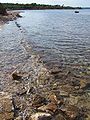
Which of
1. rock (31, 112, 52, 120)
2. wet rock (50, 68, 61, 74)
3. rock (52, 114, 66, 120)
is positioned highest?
rock (31, 112, 52, 120)

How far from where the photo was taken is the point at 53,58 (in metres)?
24.4

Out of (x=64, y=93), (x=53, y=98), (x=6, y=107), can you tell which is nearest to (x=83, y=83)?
(x=64, y=93)

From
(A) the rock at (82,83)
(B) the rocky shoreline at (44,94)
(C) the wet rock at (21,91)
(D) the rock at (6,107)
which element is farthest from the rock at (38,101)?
(A) the rock at (82,83)

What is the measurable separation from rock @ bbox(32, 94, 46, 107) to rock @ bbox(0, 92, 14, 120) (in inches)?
49.9

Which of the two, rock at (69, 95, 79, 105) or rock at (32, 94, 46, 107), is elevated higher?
rock at (32, 94, 46, 107)

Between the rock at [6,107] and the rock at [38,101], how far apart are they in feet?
4.16

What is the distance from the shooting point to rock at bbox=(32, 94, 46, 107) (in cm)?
1336

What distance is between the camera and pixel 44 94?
587 inches

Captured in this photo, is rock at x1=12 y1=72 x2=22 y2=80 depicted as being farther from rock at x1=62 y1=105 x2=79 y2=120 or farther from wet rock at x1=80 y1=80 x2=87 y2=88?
rock at x1=62 y1=105 x2=79 y2=120

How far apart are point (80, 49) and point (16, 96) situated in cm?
1623

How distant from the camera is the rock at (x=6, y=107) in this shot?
38.9 ft

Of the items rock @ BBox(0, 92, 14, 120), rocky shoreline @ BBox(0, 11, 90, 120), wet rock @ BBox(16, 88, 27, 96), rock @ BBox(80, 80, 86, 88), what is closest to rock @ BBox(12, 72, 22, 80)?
rocky shoreline @ BBox(0, 11, 90, 120)

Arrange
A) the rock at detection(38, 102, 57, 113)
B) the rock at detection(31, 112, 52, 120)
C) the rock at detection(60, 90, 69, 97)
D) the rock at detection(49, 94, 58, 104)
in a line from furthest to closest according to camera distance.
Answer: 1. the rock at detection(60, 90, 69, 97)
2. the rock at detection(49, 94, 58, 104)
3. the rock at detection(38, 102, 57, 113)
4. the rock at detection(31, 112, 52, 120)

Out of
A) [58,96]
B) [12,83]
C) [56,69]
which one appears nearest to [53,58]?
[56,69]
